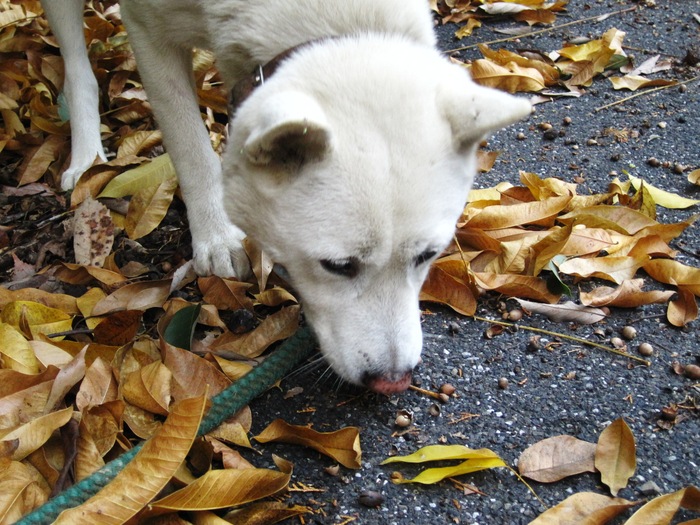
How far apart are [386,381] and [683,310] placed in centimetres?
121

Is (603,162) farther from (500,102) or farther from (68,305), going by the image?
(68,305)

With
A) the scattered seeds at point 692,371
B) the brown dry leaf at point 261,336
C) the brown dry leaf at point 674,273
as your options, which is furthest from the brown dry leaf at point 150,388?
the brown dry leaf at point 674,273

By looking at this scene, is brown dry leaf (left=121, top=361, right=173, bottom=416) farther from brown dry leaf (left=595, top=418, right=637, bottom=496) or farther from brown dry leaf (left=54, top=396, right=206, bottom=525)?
brown dry leaf (left=595, top=418, right=637, bottom=496)

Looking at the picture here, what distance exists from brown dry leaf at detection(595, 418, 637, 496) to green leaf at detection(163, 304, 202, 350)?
1.33 m

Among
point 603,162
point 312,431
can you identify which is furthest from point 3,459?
point 603,162

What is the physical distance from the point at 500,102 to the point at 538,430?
99 centimetres

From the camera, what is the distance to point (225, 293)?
105 inches

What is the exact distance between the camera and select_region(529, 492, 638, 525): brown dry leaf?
1812mm

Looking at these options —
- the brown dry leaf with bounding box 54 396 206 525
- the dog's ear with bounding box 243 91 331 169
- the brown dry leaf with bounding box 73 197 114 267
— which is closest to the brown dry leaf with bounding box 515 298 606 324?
the dog's ear with bounding box 243 91 331 169

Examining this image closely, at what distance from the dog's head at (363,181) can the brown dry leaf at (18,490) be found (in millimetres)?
867

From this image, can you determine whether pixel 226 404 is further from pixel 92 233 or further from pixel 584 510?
pixel 92 233

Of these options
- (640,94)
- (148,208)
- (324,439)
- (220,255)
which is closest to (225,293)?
(220,255)

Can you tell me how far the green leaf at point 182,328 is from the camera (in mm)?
2363

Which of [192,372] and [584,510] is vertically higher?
[192,372]
